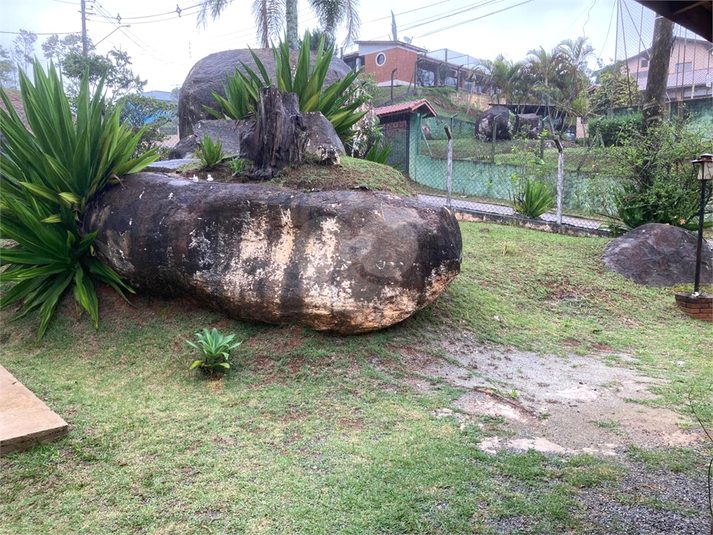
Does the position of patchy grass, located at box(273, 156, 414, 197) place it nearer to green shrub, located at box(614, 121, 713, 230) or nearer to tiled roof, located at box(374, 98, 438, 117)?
green shrub, located at box(614, 121, 713, 230)

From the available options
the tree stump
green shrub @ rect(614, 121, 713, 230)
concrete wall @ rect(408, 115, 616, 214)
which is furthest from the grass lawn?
concrete wall @ rect(408, 115, 616, 214)

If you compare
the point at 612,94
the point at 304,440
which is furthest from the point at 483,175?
the point at 304,440

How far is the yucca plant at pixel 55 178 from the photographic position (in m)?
5.43

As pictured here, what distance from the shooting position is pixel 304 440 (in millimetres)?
3586

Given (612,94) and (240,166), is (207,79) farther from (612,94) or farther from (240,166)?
(612,94)

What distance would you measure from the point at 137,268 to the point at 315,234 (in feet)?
5.73

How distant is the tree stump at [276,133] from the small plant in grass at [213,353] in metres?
1.74

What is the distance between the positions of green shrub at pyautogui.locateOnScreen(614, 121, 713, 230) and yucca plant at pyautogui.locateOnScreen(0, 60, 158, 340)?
8102mm

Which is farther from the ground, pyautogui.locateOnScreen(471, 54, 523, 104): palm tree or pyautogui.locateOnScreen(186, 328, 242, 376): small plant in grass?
pyautogui.locateOnScreen(471, 54, 523, 104): palm tree

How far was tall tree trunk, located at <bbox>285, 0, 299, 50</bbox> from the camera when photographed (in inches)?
662

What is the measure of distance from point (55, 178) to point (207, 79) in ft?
21.8

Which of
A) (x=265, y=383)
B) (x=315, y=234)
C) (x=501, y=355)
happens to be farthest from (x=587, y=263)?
(x=265, y=383)

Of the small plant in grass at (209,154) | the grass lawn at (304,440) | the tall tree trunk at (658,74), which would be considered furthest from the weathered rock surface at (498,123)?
the small plant in grass at (209,154)

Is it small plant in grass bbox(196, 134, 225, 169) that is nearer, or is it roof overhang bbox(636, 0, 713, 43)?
roof overhang bbox(636, 0, 713, 43)
